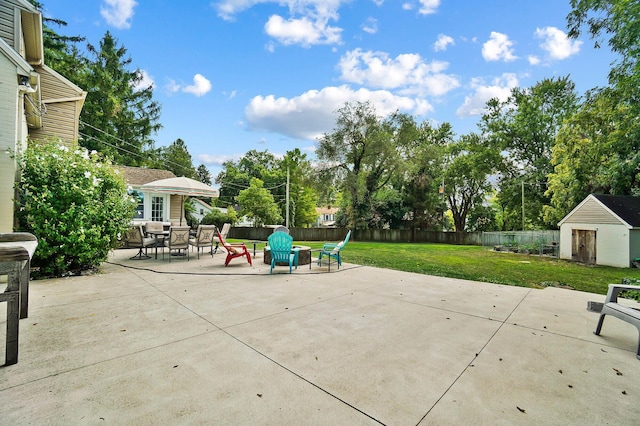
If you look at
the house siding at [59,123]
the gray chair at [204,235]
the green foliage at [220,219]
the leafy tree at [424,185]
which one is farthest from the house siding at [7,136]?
the leafy tree at [424,185]

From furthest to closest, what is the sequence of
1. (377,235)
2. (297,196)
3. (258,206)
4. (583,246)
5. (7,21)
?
(297,196)
(377,235)
(258,206)
(583,246)
(7,21)

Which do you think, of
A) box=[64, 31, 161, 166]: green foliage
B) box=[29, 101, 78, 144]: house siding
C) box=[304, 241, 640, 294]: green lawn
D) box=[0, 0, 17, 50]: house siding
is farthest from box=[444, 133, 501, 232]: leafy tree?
box=[0, 0, 17, 50]: house siding

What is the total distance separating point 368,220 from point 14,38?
23.4m

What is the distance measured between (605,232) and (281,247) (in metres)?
14.9

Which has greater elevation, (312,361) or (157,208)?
(157,208)

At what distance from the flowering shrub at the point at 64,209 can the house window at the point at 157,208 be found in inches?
330

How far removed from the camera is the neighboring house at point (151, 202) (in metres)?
13.6

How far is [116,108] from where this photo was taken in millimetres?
20703

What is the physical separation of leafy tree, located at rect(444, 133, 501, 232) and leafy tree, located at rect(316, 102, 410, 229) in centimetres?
740

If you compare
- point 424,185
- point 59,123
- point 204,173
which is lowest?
point 59,123

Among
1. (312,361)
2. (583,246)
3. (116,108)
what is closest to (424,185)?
(583,246)

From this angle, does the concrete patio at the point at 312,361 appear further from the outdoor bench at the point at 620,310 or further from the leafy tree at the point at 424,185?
the leafy tree at the point at 424,185

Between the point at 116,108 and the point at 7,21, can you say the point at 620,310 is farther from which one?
the point at 116,108

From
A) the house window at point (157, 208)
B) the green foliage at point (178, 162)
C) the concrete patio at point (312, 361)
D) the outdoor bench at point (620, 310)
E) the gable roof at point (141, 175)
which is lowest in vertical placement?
the concrete patio at point (312, 361)
